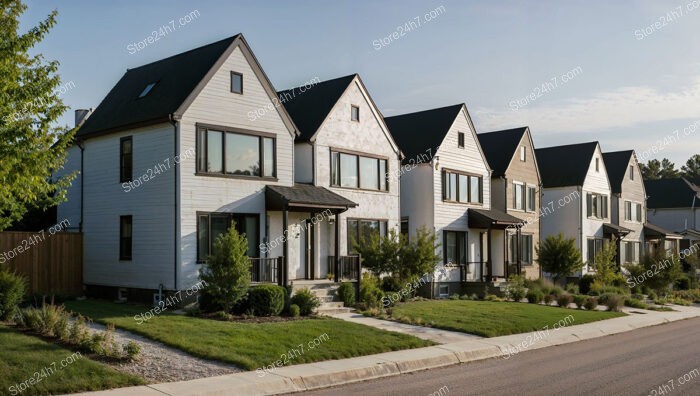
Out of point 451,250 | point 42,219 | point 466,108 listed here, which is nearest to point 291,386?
point 42,219

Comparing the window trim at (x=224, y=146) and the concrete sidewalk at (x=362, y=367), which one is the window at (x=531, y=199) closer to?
the concrete sidewalk at (x=362, y=367)

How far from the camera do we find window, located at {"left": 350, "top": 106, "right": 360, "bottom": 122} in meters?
28.7

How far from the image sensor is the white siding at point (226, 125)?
2200cm

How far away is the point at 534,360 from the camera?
54.6ft

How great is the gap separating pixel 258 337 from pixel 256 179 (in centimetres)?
852

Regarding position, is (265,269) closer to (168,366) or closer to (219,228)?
(219,228)

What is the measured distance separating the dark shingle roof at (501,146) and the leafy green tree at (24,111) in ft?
89.7

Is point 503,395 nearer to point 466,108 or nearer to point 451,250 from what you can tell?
point 451,250

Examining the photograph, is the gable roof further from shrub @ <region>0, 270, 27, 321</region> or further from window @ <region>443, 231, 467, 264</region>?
window @ <region>443, 231, 467, 264</region>

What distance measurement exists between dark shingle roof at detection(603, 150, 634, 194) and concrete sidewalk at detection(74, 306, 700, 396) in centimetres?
2850

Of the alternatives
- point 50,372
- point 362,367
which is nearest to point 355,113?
point 362,367

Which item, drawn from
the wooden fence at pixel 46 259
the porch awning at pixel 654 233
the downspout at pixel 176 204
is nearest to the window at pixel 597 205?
the porch awning at pixel 654 233

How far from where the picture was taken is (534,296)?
3036 centimetres

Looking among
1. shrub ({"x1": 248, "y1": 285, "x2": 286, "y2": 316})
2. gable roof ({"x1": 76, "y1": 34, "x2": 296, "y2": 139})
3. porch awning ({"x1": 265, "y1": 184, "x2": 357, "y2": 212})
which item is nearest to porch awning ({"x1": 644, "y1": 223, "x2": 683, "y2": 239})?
porch awning ({"x1": 265, "y1": 184, "x2": 357, "y2": 212})
